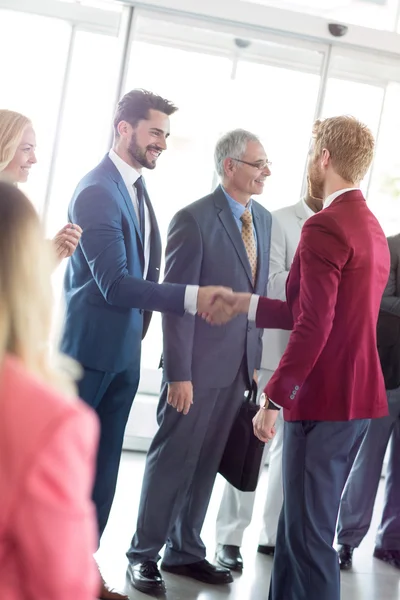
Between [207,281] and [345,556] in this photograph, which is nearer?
[207,281]

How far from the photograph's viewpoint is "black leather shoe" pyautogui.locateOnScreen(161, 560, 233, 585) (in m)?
3.43

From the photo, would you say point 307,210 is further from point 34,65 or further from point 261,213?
point 34,65

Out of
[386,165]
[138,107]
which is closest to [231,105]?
[386,165]

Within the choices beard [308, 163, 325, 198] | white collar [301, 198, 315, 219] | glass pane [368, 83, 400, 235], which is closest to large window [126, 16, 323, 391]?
glass pane [368, 83, 400, 235]

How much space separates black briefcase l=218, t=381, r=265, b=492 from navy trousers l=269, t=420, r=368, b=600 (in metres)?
0.75

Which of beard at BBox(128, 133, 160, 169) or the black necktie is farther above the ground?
beard at BBox(128, 133, 160, 169)

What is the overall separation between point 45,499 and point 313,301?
1.53 m

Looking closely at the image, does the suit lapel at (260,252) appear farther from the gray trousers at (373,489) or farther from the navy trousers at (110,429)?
the gray trousers at (373,489)

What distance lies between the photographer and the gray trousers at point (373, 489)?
400 centimetres

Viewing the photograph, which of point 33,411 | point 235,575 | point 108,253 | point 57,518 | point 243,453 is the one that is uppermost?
point 108,253

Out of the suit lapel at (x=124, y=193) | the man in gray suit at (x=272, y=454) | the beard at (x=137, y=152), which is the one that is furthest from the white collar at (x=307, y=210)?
the suit lapel at (x=124, y=193)

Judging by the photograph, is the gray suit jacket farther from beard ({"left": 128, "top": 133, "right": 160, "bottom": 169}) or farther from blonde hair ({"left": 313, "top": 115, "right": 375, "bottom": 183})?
blonde hair ({"left": 313, "top": 115, "right": 375, "bottom": 183})

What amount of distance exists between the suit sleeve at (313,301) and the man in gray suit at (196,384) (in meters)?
0.80

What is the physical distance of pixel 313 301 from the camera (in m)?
2.43
